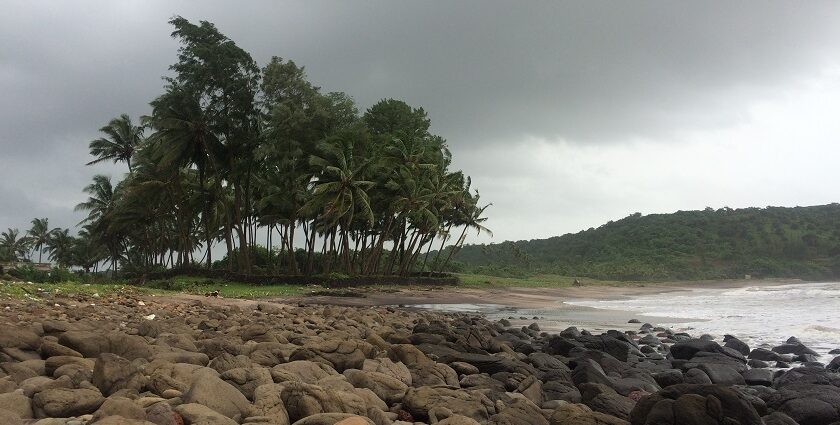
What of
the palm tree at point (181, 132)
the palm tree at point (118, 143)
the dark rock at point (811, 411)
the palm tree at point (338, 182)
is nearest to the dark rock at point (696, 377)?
the dark rock at point (811, 411)

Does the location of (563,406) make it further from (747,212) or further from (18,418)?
(747,212)

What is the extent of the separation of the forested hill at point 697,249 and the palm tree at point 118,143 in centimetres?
3705

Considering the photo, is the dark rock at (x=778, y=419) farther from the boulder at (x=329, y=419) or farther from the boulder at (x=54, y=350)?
the boulder at (x=54, y=350)

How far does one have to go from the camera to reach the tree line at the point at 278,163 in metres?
31.7

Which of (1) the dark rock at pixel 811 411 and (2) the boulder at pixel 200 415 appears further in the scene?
(1) the dark rock at pixel 811 411

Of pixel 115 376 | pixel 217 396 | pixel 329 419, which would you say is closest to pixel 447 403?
pixel 329 419

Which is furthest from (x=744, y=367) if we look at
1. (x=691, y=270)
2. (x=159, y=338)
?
(x=691, y=270)

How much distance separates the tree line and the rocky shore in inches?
887

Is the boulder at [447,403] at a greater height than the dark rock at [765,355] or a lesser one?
greater

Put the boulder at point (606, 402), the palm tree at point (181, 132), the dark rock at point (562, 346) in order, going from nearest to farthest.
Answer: the boulder at point (606, 402)
the dark rock at point (562, 346)
the palm tree at point (181, 132)

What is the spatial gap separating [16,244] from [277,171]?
2489 inches

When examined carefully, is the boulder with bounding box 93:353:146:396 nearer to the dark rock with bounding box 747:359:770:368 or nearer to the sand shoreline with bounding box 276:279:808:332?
the dark rock with bounding box 747:359:770:368

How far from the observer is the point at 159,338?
7406mm

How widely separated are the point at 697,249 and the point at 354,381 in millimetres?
85900
